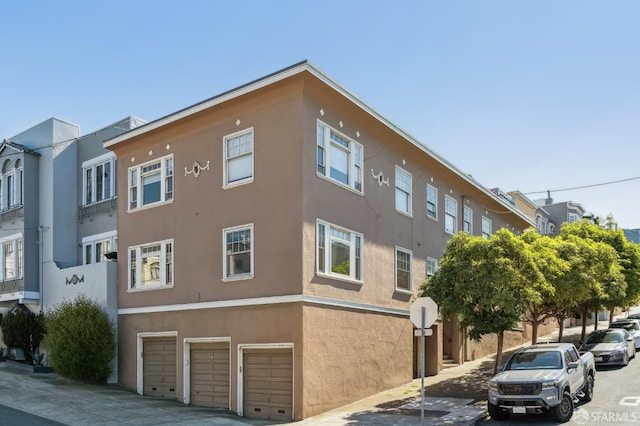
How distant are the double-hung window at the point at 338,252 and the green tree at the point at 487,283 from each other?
243 cm

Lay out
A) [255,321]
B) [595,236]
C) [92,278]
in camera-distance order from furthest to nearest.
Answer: [595,236] < [92,278] < [255,321]

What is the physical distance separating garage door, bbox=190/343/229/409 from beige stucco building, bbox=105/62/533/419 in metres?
0.05

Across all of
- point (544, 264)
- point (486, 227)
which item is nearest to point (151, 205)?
point (544, 264)

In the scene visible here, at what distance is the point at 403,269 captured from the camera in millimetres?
22422

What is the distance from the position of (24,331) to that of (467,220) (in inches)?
765

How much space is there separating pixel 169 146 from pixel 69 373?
27.4 feet

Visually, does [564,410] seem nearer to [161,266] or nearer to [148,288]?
[161,266]

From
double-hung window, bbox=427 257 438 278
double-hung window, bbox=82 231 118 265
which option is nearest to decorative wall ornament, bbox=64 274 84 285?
double-hung window, bbox=82 231 118 265

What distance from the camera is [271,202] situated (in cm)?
1762

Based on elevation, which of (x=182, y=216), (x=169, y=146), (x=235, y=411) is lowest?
(x=235, y=411)

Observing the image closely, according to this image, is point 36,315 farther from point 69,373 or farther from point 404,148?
point 404,148

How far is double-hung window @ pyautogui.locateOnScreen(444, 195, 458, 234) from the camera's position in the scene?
26219mm

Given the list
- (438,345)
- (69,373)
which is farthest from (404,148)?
(69,373)

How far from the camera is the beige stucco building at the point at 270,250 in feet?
55.9
